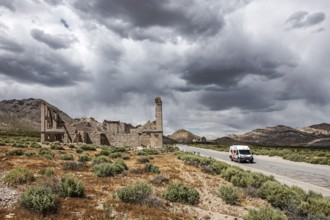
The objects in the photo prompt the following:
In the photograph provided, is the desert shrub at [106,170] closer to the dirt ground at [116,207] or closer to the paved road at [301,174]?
the dirt ground at [116,207]

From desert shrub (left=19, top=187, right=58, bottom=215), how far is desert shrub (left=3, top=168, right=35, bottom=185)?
379cm

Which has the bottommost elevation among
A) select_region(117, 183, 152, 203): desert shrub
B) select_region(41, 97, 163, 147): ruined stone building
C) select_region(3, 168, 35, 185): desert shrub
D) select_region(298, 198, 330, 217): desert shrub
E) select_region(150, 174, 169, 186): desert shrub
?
select_region(298, 198, 330, 217): desert shrub

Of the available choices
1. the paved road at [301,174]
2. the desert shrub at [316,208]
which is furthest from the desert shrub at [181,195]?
the paved road at [301,174]

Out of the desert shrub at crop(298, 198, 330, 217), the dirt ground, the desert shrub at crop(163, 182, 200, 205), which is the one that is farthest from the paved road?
the desert shrub at crop(163, 182, 200, 205)

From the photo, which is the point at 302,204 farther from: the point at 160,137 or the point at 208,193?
the point at 160,137

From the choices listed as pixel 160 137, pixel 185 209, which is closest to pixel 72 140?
pixel 160 137

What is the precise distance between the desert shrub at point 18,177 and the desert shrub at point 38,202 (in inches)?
149

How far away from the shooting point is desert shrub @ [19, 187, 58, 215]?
8406 mm

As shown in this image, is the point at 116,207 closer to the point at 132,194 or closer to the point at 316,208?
the point at 132,194

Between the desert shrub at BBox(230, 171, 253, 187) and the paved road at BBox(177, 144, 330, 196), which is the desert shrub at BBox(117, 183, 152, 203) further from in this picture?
the paved road at BBox(177, 144, 330, 196)

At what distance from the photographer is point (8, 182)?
11945 mm

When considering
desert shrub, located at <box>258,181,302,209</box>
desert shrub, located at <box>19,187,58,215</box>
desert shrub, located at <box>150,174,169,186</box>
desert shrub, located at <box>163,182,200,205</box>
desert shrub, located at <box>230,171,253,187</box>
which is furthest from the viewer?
desert shrub, located at <box>230,171,253,187</box>

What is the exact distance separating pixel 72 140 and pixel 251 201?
45.7 metres

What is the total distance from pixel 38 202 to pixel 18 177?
15.4 feet
